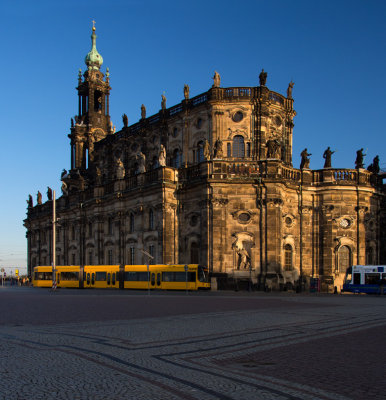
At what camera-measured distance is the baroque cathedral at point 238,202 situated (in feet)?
139

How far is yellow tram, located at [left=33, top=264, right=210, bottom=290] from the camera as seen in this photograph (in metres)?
40.1

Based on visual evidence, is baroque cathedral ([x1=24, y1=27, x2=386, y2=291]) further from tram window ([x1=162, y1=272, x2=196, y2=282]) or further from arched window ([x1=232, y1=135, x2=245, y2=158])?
tram window ([x1=162, y1=272, x2=196, y2=282])

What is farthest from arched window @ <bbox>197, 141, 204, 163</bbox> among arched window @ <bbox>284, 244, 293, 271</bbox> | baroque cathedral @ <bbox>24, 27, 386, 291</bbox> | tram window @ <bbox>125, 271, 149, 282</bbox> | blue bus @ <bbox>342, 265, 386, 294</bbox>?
blue bus @ <bbox>342, 265, 386, 294</bbox>

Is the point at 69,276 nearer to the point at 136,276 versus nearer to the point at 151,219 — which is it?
the point at 136,276

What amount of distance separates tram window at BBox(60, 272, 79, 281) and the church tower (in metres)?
19.4

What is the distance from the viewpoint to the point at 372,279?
40.6m

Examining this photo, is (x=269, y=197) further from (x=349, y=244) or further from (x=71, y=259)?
(x=71, y=259)

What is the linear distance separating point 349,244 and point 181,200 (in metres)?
15.8

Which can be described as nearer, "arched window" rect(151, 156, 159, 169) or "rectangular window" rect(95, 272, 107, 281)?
"rectangular window" rect(95, 272, 107, 281)

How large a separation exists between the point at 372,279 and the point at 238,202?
12522 mm

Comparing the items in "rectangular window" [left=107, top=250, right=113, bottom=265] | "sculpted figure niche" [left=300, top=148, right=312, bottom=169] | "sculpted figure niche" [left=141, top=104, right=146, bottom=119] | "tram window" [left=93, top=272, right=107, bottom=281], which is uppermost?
"sculpted figure niche" [left=141, top=104, right=146, bottom=119]

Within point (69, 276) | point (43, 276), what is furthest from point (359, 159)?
point (43, 276)

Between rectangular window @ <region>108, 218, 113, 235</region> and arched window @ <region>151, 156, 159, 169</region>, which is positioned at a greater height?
arched window @ <region>151, 156, 159, 169</region>

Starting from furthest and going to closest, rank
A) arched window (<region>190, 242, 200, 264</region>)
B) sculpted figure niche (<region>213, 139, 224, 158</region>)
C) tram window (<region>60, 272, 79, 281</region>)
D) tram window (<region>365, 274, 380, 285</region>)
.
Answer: tram window (<region>60, 272, 79, 281</region>) → arched window (<region>190, 242, 200, 264</region>) → sculpted figure niche (<region>213, 139, 224, 158</region>) → tram window (<region>365, 274, 380, 285</region>)
